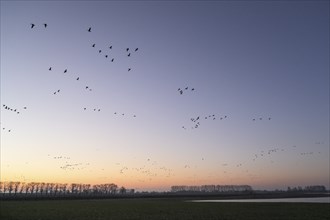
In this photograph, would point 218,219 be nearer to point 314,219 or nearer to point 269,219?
point 269,219

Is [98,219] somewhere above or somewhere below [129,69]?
below

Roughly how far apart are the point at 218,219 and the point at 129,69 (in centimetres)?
2276

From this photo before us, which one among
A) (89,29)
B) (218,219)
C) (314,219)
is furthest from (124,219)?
(89,29)

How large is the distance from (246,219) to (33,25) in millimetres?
31704

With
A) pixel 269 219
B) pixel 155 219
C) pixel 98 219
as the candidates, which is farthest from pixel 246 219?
pixel 98 219

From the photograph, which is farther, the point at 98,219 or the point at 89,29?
the point at 98,219

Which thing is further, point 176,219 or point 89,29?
point 176,219

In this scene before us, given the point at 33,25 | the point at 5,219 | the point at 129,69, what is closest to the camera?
the point at 33,25

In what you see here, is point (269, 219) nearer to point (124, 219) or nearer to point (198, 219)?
point (198, 219)

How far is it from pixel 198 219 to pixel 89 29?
27.7 meters

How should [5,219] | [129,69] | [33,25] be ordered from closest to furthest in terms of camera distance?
→ [33,25], [129,69], [5,219]

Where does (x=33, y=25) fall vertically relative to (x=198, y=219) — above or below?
above

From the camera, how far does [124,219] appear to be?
46.7 m

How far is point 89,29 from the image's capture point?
25859 millimetres
